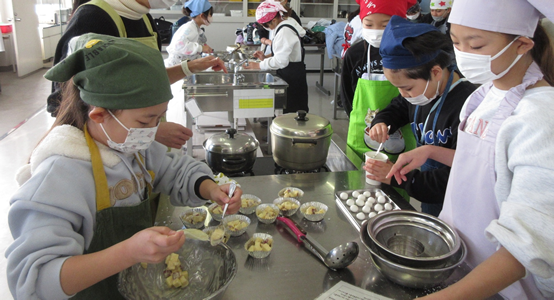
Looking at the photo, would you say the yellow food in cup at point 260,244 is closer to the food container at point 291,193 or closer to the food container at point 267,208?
the food container at point 267,208

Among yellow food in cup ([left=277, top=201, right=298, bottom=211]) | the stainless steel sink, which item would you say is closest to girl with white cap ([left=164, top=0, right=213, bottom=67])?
the stainless steel sink

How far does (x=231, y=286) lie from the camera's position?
0.96 metres

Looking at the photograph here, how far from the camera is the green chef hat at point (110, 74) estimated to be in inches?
34.6

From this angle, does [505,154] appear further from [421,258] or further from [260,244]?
[260,244]

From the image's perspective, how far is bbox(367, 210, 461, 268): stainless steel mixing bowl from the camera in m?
1.03

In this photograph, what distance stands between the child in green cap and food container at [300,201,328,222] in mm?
251

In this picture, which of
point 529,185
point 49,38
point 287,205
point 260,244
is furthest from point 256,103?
point 49,38

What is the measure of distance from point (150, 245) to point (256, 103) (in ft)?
8.25

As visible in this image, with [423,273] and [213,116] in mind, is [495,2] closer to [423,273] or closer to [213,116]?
[423,273]

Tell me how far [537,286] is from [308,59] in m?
7.86

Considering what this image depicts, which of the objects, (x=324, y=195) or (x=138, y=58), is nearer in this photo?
(x=138, y=58)

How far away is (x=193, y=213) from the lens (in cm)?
124

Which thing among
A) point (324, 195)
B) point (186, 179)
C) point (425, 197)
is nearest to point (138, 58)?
point (186, 179)

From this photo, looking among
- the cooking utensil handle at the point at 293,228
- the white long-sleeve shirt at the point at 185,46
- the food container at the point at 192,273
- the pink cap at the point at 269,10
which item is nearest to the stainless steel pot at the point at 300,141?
the cooking utensil handle at the point at 293,228
